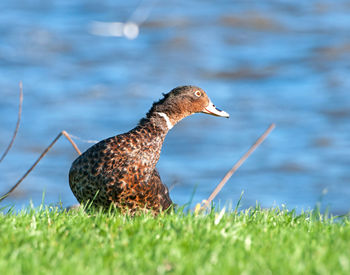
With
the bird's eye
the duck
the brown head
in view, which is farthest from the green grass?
the bird's eye

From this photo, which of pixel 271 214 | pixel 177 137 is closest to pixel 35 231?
pixel 271 214

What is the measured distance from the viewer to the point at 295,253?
12.9ft

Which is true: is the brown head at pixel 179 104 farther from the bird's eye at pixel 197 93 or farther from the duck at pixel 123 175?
the duck at pixel 123 175

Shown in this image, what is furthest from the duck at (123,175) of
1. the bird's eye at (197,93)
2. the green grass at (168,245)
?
the bird's eye at (197,93)

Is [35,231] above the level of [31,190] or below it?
above

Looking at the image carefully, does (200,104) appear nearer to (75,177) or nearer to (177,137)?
(75,177)

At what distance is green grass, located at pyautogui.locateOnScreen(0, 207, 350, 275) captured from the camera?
144 inches

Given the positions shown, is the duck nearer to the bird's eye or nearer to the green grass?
the green grass

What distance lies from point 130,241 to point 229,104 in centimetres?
1580

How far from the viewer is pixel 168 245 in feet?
13.3

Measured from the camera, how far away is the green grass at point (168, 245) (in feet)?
12.0

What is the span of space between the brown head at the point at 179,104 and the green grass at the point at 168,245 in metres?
1.35

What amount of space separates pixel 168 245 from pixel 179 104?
91.4 inches

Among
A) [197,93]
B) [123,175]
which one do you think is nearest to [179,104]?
[197,93]
